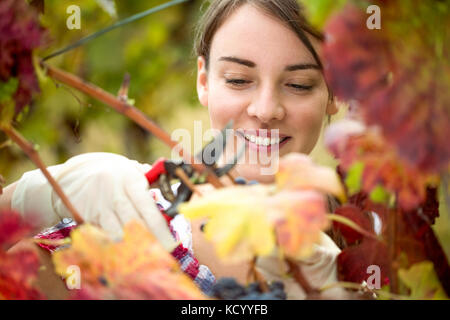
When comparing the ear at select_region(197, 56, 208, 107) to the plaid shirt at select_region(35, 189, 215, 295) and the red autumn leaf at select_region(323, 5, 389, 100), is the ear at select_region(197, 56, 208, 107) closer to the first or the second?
the plaid shirt at select_region(35, 189, 215, 295)

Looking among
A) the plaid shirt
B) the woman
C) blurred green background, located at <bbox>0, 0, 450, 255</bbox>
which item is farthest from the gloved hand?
blurred green background, located at <bbox>0, 0, 450, 255</bbox>

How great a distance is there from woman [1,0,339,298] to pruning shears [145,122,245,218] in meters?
0.02

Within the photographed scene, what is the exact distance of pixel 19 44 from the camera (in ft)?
1.23

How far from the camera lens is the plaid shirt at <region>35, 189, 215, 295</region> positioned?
636mm

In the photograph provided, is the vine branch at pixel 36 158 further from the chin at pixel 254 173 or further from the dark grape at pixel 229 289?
the chin at pixel 254 173

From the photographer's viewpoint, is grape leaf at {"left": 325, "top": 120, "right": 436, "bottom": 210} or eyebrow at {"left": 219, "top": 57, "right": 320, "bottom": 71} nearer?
grape leaf at {"left": 325, "top": 120, "right": 436, "bottom": 210}

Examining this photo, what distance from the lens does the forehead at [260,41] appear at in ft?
2.22

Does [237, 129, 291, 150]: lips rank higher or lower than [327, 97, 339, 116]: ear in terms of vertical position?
lower

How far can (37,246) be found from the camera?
649 millimetres

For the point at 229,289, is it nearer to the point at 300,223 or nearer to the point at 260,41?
the point at 300,223

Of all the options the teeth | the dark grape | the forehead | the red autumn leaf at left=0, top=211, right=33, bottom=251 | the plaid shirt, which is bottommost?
the plaid shirt

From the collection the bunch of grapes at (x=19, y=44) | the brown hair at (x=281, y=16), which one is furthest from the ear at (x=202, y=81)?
the bunch of grapes at (x=19, y=44)
